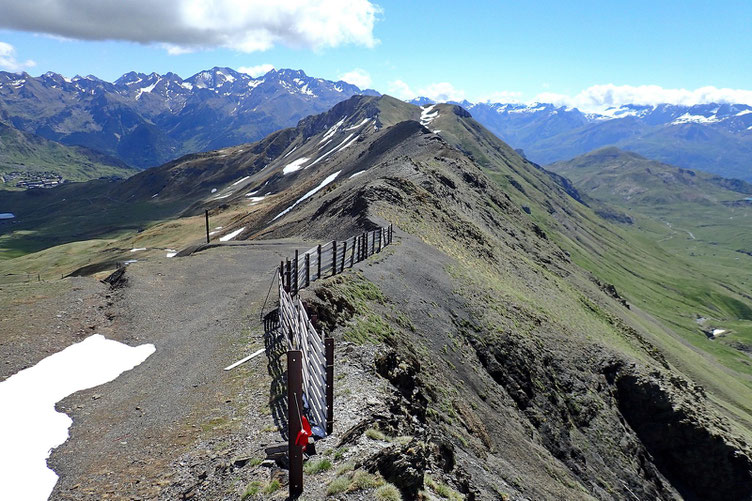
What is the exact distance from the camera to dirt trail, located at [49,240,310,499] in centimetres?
1133

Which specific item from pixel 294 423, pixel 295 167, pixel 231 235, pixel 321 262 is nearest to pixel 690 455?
pixel 321 262

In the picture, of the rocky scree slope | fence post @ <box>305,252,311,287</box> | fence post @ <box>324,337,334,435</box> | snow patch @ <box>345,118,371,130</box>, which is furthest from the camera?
snow patch @ <box>345,118,371,130</box>

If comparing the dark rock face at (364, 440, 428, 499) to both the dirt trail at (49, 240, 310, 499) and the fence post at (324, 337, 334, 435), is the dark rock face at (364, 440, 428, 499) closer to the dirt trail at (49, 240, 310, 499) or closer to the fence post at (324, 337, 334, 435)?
the fence post at (324, 337, 334, 435)

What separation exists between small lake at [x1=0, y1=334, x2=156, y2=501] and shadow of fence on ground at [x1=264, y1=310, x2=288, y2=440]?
5004 mm

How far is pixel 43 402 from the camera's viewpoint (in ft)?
48.9

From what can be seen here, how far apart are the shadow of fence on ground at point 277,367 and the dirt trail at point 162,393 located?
1.11 ft

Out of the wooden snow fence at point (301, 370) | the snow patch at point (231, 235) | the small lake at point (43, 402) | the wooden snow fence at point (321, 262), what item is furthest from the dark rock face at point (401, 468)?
the snow patch at point (231, 235)

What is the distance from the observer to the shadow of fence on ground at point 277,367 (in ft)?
40.3

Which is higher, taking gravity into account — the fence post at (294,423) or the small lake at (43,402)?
the fence post at (294,423)

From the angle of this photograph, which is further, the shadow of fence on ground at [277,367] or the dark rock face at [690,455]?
the dark rock face at [690,455]

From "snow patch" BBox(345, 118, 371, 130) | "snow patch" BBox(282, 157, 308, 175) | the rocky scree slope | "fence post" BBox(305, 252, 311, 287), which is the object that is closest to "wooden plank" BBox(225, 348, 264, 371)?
the rocky scree slope

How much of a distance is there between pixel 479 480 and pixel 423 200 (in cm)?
3896

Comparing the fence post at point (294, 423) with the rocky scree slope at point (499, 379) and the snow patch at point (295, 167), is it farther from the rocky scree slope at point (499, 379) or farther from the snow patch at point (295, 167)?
the snow patch at point (295, 167)

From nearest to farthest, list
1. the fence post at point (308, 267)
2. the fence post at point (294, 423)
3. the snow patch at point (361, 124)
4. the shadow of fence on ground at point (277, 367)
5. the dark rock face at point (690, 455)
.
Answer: the fence post at point (294, 423) < the shadow of fence on ground at point (277, 367) < the fence post at point (308, 267) < the dark rock face at point (690, 455) < the snow patch at point (361, 124)
